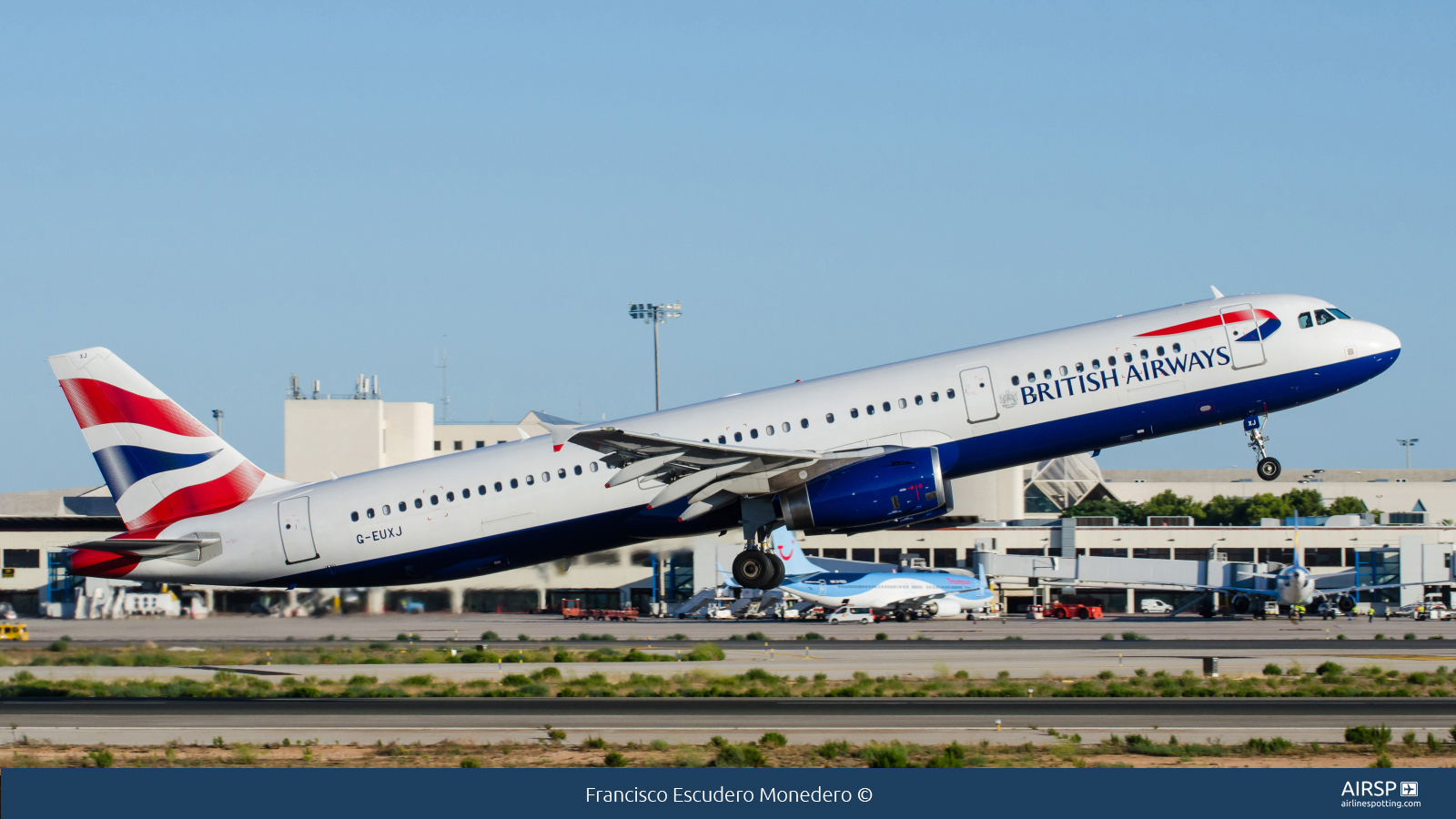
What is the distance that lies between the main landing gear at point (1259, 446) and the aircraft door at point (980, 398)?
21.6 feet

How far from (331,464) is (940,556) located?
4061 cm

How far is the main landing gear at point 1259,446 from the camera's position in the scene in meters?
33.6

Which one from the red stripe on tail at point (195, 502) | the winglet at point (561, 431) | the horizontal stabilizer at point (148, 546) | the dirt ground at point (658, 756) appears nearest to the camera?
the dirt ground at point (658, 756)

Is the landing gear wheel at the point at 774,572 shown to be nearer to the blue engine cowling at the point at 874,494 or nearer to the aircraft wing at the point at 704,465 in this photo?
the blue engine cowling at the point at 874,494

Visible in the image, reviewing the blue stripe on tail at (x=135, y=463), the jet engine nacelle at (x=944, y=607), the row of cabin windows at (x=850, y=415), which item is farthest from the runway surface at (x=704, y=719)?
the jet engine nacelle at (x=944, y=607)

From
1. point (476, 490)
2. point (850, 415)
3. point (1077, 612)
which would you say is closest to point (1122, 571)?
point (1077, 612)

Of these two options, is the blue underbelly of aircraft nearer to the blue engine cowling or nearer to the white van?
the blue engine cowling

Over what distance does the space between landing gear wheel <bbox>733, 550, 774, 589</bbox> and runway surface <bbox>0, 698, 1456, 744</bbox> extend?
2.86 metres

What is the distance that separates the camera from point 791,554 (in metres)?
70.7

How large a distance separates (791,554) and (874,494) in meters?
39.5

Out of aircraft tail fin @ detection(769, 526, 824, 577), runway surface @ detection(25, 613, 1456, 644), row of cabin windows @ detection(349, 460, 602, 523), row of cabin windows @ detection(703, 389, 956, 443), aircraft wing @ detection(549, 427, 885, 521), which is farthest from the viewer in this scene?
aircraft tail fin @ detection(769, 526, 824, 577)

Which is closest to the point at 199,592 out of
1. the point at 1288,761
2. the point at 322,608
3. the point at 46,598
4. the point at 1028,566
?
the point at 322,608

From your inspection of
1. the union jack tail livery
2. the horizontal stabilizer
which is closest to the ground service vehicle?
the union jack tail livery

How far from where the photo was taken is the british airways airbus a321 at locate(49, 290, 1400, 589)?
32031mm
